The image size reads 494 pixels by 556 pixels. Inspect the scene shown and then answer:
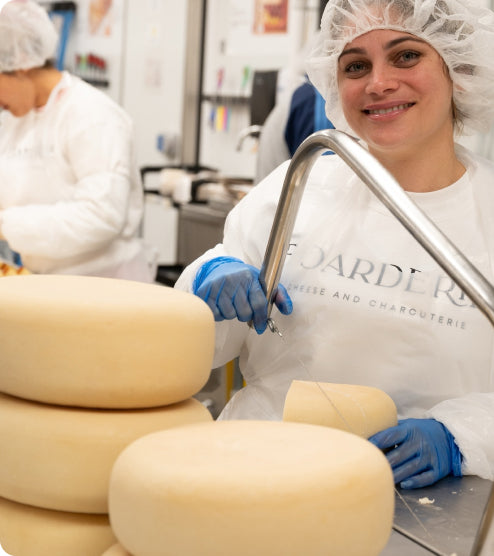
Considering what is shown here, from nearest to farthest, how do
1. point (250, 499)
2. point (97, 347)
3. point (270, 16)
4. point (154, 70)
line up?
1. point (250, 499)
2. point (97, 347)
3. point (270, 16)
4. point (154, 70)

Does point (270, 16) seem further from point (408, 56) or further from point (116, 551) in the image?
point (116, 551)

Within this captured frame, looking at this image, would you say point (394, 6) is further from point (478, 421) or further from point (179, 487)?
point (179, 487)

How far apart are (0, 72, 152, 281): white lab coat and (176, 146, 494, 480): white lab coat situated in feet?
3.87

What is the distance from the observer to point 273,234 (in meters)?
1.10

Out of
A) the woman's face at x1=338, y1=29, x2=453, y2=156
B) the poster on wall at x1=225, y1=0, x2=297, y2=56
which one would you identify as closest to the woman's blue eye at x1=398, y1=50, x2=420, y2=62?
the woman's face at x1=338, y1=29, x2=453, y2=156

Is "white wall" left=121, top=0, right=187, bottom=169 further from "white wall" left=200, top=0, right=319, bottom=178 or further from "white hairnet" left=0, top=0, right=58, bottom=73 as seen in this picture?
"white hairnet" left=0, top=0, right=58, bottom=73

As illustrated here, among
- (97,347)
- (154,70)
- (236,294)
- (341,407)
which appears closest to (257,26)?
(154,70)

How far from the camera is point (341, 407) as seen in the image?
1139mm

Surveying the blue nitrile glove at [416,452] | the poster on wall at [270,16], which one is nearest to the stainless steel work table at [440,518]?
the blue nitrile glove at [416,452]

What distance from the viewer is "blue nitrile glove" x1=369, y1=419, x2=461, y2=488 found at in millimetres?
1157

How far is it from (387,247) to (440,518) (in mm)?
553

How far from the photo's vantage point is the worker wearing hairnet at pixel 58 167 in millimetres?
2633

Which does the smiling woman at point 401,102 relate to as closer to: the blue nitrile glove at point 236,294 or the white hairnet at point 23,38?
the blue nitrile glove at point 236,294

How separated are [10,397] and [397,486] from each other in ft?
1.86
